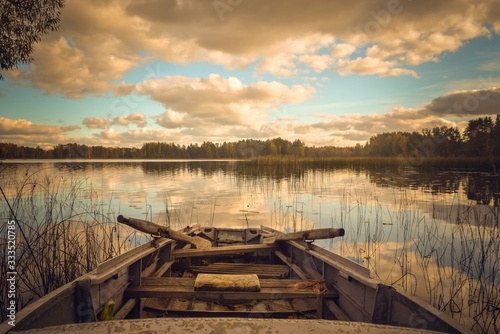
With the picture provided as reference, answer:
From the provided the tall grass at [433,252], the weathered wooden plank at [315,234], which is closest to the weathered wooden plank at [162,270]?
the weathered wooden plank at [315,234]

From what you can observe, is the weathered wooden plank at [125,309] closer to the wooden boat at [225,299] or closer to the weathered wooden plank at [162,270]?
the wooden boat at [225,299]

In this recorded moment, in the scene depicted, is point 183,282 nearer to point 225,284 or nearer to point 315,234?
point 225,284

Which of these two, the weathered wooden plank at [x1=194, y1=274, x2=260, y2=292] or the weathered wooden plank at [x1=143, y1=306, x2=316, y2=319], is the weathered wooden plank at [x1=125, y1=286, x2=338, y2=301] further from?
the weathered wooden plank at [x1=143, y1=306, x2=316, y2=319]

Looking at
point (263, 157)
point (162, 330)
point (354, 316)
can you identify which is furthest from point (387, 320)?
point (263, 157)

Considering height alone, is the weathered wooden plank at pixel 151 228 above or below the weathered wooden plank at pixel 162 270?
above

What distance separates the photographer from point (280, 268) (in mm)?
5312

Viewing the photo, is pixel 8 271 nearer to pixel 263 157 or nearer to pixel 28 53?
pixel 28 53

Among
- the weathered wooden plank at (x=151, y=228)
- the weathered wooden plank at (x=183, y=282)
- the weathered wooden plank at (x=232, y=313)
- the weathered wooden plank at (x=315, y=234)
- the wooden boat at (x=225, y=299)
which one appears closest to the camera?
the wooden boat at (x=225, y=299)

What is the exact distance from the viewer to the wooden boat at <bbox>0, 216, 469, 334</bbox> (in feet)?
6.28

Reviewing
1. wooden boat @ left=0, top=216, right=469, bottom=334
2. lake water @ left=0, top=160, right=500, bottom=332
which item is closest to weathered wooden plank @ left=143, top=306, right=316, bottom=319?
wooden boat @ left=0, top=216, right=469, bottom=334

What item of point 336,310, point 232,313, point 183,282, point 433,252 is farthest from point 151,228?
point 433,252

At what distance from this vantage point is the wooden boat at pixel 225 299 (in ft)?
6.28

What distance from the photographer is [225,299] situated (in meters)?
3.73

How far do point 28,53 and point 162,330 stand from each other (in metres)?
14.0
